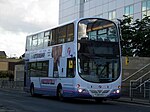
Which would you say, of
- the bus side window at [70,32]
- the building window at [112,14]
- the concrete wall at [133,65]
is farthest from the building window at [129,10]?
the bus side window at [70,32]

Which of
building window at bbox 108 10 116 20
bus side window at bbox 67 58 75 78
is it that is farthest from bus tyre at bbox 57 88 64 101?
building window at bbox 108 10 116 20

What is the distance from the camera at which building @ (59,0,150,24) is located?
52.0 meters

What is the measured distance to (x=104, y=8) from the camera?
60.6 meters

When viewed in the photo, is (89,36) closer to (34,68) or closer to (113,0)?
(34,68)

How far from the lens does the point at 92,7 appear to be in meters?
64.8

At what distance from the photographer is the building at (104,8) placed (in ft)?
170

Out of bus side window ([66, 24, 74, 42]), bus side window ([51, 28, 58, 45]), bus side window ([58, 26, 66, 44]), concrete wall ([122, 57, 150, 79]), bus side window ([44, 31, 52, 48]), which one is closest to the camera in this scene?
bus side window ([66, 24, 74, 42])

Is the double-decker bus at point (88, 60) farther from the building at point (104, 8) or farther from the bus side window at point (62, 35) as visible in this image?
the building at point (104, 8)

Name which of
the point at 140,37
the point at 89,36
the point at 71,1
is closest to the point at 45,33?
the point at 89,36

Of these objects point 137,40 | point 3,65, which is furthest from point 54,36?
point 3,65

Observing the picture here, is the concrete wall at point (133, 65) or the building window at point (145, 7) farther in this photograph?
the building window at point (145, 7)

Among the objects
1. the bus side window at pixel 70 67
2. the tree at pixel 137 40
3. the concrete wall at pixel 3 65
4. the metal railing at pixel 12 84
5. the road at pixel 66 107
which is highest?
the tree at pixel 137 40

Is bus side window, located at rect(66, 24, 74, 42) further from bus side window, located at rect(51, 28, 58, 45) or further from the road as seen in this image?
the road

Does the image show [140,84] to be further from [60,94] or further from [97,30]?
[97,30]
